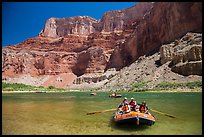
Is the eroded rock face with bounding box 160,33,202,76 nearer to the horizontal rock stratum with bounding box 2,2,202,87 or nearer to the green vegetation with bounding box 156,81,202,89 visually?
the horizontal rock stratum with bounding box 2,2,202,87

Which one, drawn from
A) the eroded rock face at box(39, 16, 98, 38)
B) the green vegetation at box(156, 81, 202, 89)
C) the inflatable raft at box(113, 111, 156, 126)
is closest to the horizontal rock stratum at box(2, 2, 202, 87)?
the eroded rock face at box(39, 16, 98, 38)

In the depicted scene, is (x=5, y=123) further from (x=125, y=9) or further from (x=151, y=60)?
(x=125, y=9)

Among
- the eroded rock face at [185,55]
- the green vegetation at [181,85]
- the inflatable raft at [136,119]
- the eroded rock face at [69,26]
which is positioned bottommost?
the inflatable raft at [136,119]

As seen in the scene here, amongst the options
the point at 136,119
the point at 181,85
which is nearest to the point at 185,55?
the point at 181,85

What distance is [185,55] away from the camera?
6259cm

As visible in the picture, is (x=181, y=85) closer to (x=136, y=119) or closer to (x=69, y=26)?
(x=136, y=119)

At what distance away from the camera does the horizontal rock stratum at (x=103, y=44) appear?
82056 mm

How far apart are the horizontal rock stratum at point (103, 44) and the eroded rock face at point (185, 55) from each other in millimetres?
2658

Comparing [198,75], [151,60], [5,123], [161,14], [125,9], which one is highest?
[125,9]

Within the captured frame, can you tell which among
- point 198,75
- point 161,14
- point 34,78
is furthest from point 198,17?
point 34,78

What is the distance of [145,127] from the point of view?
13234 millimetres

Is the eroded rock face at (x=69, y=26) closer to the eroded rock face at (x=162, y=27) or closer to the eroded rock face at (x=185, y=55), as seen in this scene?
the eroded rock face at (x=162, y=27)

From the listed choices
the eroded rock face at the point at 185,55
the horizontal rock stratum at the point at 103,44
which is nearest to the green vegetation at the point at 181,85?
the eroded rock face at the point at 185,55

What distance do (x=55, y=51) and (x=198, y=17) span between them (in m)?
83.4
